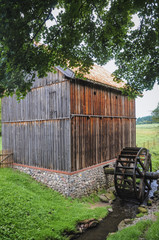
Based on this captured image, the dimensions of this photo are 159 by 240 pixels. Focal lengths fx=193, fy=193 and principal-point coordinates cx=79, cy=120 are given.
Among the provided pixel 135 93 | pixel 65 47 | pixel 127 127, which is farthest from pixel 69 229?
pixel 127 127

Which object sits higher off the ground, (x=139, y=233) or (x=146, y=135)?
(x=146, y=135)

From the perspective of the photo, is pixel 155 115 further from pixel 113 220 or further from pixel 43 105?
pixel 113 220

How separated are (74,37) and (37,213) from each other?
689cm

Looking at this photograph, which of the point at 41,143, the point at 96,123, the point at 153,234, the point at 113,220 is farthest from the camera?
the point at 96,123

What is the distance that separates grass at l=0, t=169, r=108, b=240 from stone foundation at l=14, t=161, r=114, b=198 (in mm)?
445

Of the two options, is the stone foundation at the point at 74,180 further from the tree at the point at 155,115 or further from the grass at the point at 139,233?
the tree at the point at 155,115

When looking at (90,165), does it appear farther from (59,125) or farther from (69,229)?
(69,229)

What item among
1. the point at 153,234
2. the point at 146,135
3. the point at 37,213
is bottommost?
the point at 37,213

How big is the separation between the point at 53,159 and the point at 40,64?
6746 mm

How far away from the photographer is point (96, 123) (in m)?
12.3

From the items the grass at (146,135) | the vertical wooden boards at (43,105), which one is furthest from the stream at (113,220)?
the grass at (146,135)

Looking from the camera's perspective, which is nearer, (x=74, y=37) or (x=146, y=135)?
(x=74, y=37)

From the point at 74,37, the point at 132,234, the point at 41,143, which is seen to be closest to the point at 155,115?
the point at 41,143

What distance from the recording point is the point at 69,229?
7.68 m
